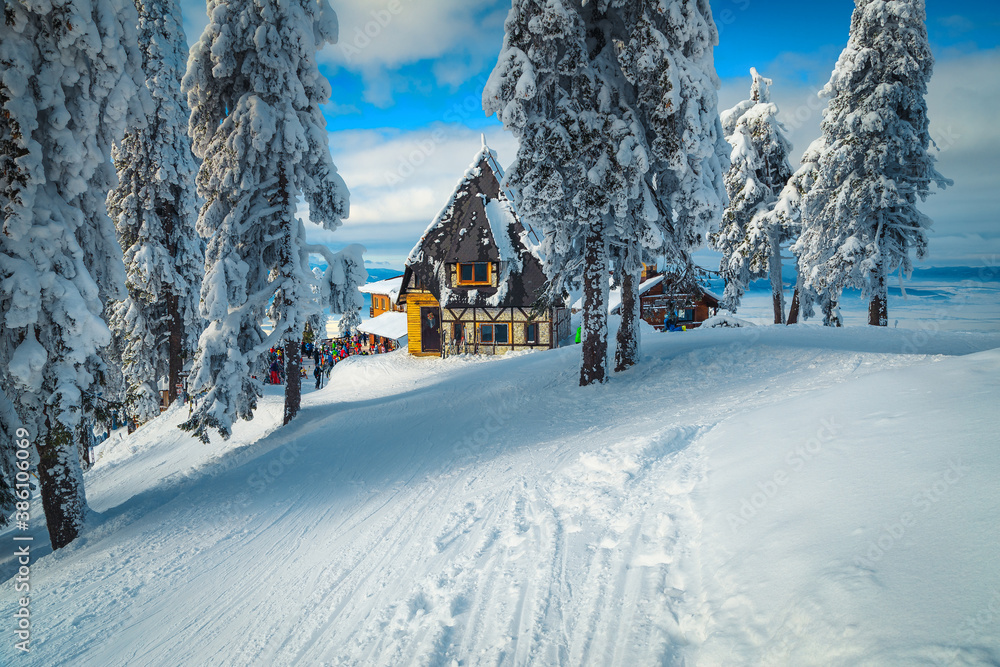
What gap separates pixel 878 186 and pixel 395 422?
55.1 feet

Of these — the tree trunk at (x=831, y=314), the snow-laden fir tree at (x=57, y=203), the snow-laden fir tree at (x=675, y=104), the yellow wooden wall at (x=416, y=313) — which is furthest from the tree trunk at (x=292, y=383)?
the tree trunk at (x=831, y=314)

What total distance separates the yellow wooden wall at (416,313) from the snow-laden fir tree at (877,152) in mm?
18295

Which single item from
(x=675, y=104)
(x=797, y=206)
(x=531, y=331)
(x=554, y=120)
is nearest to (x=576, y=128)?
(x=554, y=120)

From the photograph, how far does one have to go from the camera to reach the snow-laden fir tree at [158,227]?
15.5 m

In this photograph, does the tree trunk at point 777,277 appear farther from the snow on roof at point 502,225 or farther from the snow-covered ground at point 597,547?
the snow-covered ground at point 597,547

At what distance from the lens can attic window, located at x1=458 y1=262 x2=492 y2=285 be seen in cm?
2403

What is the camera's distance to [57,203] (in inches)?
279

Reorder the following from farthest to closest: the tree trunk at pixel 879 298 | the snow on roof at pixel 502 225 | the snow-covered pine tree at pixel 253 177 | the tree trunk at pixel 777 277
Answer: the snow on roof at pixel 502 225 → the tree trunk at pixel 777 277 → the tree trunk at pixel 879 298 → the snow-covered pine tree at pixel 253 177

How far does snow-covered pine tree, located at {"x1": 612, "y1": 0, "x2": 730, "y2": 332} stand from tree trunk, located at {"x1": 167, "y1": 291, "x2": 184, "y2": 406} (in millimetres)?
16852

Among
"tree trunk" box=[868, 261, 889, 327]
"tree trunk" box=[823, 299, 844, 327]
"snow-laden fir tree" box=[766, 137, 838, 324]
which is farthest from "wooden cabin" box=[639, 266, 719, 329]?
"tree trunk" box=[868, 261, 889, 327]

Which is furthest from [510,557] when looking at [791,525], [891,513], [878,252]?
[878,252]

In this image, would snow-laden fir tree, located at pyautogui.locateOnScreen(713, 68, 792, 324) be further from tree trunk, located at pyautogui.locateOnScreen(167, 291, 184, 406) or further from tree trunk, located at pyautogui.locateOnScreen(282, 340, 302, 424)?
tree trunk, located at pyautogui.locateOnScreen(167, 291, 184, 406)

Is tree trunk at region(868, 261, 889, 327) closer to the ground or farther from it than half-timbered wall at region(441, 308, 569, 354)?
farther from it

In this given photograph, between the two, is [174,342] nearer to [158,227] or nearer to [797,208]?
[158,227]
